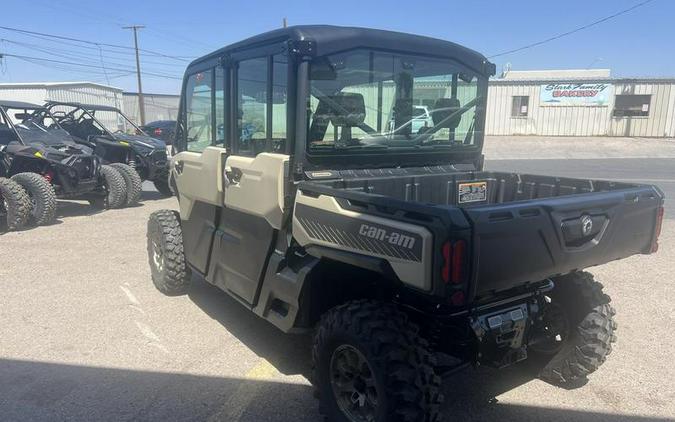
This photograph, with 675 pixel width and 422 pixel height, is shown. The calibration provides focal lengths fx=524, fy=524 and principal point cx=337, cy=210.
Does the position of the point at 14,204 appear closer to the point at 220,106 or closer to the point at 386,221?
the point at 220,106

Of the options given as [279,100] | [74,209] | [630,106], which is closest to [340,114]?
[279,100]

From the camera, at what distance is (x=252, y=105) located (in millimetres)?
3877

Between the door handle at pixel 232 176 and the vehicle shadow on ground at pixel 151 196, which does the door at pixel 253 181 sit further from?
the vehicle shadow on ground at pixel 151 196

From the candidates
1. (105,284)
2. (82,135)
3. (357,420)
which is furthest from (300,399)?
(82,135)

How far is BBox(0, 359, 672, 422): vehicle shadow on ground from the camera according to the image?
3258 millimetres

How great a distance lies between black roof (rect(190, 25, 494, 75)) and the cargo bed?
34.2 inches

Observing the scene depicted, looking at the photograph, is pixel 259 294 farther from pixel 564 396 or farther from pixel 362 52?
pixel 564 396

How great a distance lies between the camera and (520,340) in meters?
3.06

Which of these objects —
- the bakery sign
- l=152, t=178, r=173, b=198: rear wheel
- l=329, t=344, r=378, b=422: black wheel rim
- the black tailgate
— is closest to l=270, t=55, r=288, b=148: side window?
l=329, t=344, r=378, b=422: black wheel rim

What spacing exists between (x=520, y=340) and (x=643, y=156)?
83.3 ft

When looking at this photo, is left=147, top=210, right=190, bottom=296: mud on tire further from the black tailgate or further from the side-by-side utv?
the black tailgate

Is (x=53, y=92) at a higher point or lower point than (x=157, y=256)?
higher

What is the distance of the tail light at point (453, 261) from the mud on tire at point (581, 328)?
1.52 meters

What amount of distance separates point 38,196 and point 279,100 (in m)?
6.96
